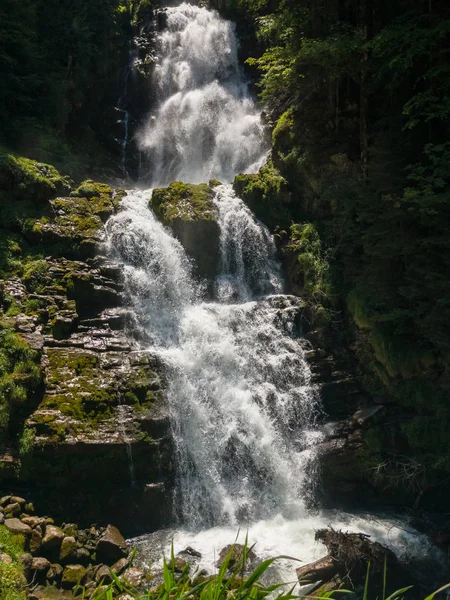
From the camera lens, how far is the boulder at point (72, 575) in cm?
805

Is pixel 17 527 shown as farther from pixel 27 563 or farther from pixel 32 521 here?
pixel 27 563

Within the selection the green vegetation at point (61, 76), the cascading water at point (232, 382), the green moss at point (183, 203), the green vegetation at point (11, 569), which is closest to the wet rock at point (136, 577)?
the cascading water at point (232, 382)

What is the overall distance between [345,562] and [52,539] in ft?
17.6

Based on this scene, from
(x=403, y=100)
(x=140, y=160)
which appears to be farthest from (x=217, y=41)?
(x=403, y=100)

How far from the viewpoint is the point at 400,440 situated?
420 inches

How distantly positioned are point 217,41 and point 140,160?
8.78 metres

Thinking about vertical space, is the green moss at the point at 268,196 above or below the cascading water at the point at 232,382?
above

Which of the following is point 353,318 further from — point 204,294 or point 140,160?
point 140,160

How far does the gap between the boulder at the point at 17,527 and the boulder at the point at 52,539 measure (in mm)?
316

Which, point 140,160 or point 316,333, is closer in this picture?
point 316,333

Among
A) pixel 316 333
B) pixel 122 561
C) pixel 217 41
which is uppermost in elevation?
pixel 217 41

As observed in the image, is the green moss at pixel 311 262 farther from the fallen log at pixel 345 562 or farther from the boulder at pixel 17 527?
the boulder at pixel 17 527

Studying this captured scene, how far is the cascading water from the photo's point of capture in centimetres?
1003

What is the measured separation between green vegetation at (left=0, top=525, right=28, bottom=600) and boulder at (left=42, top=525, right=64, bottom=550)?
432mm
